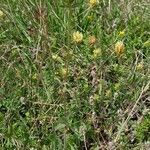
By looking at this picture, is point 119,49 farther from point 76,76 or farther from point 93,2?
point 93,2

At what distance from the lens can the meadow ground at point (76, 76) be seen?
201cm

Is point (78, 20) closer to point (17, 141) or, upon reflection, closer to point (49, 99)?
point (49, 99)

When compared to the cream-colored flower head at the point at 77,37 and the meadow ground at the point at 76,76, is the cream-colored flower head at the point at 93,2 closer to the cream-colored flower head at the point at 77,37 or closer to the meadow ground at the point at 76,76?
the meadow ground at the point at 76,76

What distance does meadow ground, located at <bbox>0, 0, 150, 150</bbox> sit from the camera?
2.01 m

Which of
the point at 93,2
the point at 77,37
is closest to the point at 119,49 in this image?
the point at 77,37

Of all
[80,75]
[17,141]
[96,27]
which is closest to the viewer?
[17,141]

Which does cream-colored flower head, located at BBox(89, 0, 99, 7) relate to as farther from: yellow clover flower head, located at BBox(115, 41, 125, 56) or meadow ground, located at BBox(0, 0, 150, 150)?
yellow clover flower head, located at BBox(115, 41, 125, 56)

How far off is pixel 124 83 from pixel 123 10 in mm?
514

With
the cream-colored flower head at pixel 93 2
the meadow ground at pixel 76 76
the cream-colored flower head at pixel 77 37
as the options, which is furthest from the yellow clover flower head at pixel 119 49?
the cream-colored flower head at pixel 93 2

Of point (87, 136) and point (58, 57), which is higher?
point (58, 57)

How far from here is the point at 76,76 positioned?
2260mm

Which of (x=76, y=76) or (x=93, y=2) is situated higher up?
(x=93, y=2)

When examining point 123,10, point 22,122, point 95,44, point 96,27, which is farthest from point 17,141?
point 123,10

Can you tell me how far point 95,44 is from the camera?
7.51 feet
